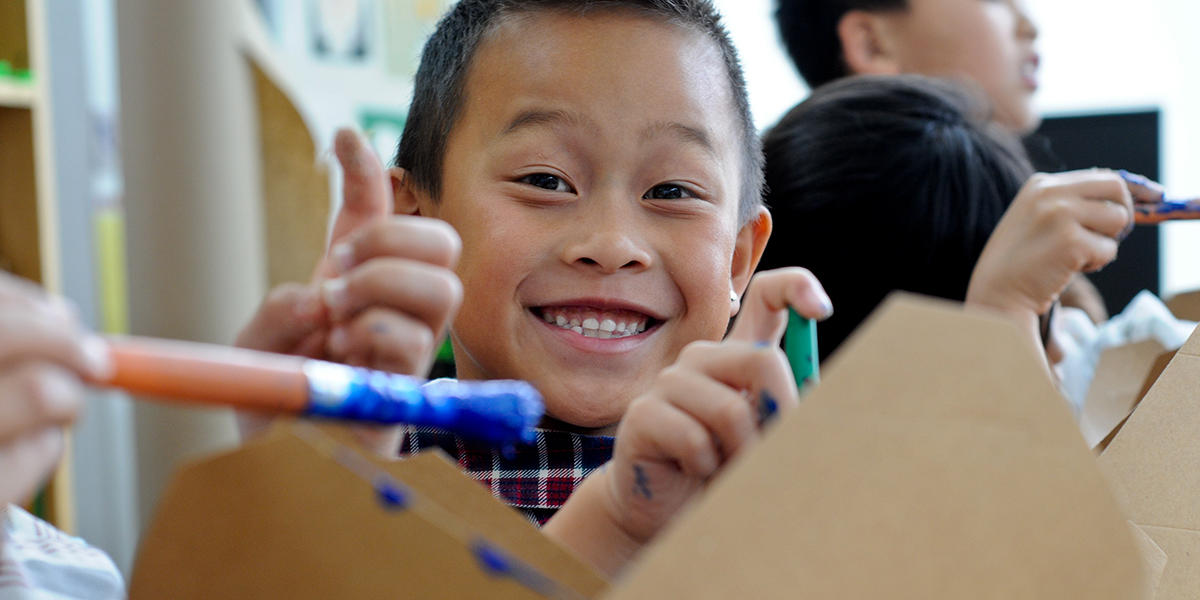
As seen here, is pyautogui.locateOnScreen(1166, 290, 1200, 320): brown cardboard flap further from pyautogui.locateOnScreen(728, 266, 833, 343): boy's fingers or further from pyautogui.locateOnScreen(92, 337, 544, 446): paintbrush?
pyautogui.locateOnScreen(92, 337, 544, 446): paintbrush

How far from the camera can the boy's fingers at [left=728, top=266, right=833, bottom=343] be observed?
540 mm

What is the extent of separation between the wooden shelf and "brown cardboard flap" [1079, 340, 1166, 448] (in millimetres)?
1649

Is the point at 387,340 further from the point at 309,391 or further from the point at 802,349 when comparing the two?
the point at 802,349

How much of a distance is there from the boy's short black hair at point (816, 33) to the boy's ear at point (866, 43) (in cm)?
1

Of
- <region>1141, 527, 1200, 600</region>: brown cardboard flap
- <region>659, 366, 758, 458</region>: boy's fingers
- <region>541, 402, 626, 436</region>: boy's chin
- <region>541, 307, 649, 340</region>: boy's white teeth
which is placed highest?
Answer: <region>659, 366, 758, 458</region>: boy's fingers

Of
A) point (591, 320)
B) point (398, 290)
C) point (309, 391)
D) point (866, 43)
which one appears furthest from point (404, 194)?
point (866, 43)

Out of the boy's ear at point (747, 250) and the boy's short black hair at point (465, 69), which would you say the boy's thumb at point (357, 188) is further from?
the boy's ear at point (747, 250)

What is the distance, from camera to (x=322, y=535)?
420 mm

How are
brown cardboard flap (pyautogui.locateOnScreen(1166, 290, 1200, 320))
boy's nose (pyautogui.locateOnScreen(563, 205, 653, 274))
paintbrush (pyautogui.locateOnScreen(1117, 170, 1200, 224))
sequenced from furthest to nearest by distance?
1. paintbrush (pyautogui.locateOnScreen(1117, 170, 1200, 224))
2. brown cardboard flap (pyautogui.locateOnScreen(1166, 290, 1200, 320))
3. boy's nose (pyautogui.locateOnScreen(563, 205, 653, 274))

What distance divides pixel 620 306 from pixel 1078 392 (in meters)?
0.69

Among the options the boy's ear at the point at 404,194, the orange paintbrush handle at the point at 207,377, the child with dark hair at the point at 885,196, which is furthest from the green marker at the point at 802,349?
the child with dark hair at the point at 885,196

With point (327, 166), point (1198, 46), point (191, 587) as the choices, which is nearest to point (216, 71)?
point (327, 166)

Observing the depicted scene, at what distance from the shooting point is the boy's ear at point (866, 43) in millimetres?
1830

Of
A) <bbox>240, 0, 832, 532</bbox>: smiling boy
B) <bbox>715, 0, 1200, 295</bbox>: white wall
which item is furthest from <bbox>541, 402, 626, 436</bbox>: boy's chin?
<bbox>715, 0, 1200, 295</bbox>: white wall
